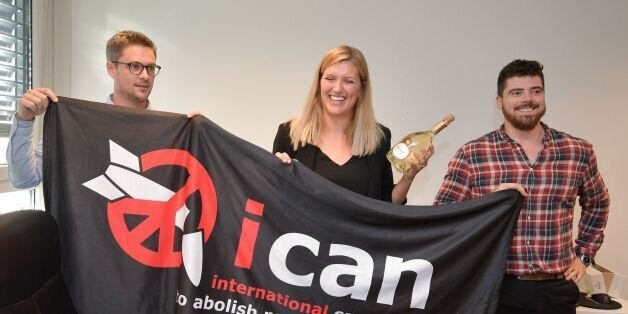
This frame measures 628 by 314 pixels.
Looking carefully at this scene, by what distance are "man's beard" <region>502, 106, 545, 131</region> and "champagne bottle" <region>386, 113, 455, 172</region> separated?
0.27 metres

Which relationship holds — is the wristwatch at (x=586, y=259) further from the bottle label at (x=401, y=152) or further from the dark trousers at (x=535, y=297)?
the bottle label at (x=401, y=152)

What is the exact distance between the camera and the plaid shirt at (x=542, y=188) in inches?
64.4

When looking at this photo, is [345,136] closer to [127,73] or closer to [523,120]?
[523,120]

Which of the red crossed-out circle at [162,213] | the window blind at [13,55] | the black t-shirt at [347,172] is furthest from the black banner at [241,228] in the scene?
the window blind at [13,55]

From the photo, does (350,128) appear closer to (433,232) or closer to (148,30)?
(433,232)

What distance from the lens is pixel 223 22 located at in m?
2.56

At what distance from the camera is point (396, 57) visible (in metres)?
2.54

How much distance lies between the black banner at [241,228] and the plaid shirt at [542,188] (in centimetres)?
22

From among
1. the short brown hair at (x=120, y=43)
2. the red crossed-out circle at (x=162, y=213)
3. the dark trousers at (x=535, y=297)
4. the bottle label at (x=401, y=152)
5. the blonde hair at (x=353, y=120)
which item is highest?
the short brown hair at (x=120, y=43)

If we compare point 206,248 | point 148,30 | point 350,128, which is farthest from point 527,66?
point 148,30

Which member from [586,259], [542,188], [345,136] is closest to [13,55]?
[345,136]

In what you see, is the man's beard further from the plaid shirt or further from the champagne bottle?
the champagne bottle

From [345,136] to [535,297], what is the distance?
0.98 meters

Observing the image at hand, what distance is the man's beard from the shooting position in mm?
1694
